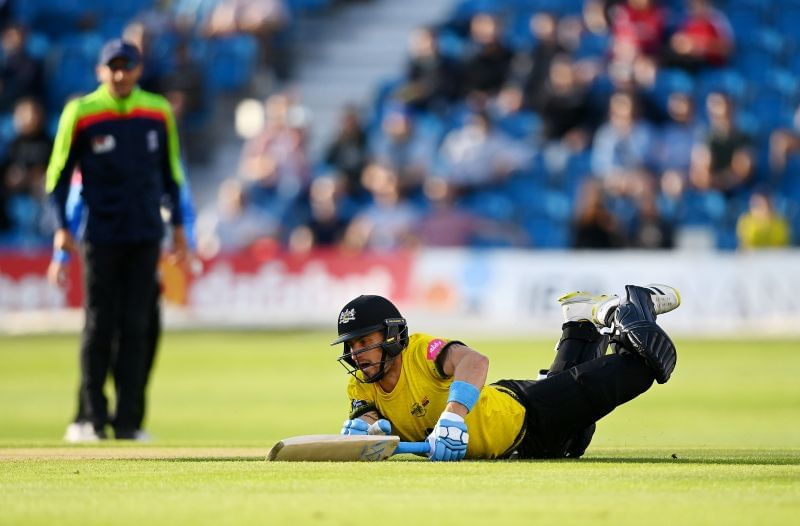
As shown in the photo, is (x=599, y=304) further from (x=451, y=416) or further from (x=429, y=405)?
(x=451, y=416)

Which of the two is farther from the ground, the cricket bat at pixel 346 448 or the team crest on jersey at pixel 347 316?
the team crest on jersey at pixel 347 316

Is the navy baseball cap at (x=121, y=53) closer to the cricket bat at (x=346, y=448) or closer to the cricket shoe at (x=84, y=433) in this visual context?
the cricket shoe at (x=84, y=433)

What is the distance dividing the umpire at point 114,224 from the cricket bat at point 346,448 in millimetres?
3372

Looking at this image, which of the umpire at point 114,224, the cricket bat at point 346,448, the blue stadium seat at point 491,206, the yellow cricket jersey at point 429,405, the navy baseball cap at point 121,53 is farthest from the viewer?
the blue stadium seat at point 491,206

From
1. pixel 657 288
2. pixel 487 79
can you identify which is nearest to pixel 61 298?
pixel 487 79

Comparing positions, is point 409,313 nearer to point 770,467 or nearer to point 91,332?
point 91,332

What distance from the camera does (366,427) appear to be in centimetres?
761

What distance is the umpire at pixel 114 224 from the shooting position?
10594mm

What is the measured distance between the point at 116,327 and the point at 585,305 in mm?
3917

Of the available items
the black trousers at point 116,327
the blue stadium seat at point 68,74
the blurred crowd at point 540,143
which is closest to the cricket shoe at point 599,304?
the black trousers at point 116,327

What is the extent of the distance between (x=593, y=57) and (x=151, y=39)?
24.8 feet

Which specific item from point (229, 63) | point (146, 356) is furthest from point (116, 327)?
point (229, 63)

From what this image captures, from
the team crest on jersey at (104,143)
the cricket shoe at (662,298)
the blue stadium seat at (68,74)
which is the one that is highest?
the blue stadium seat at (68,74)

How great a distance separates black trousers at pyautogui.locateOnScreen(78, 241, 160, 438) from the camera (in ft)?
34.8
